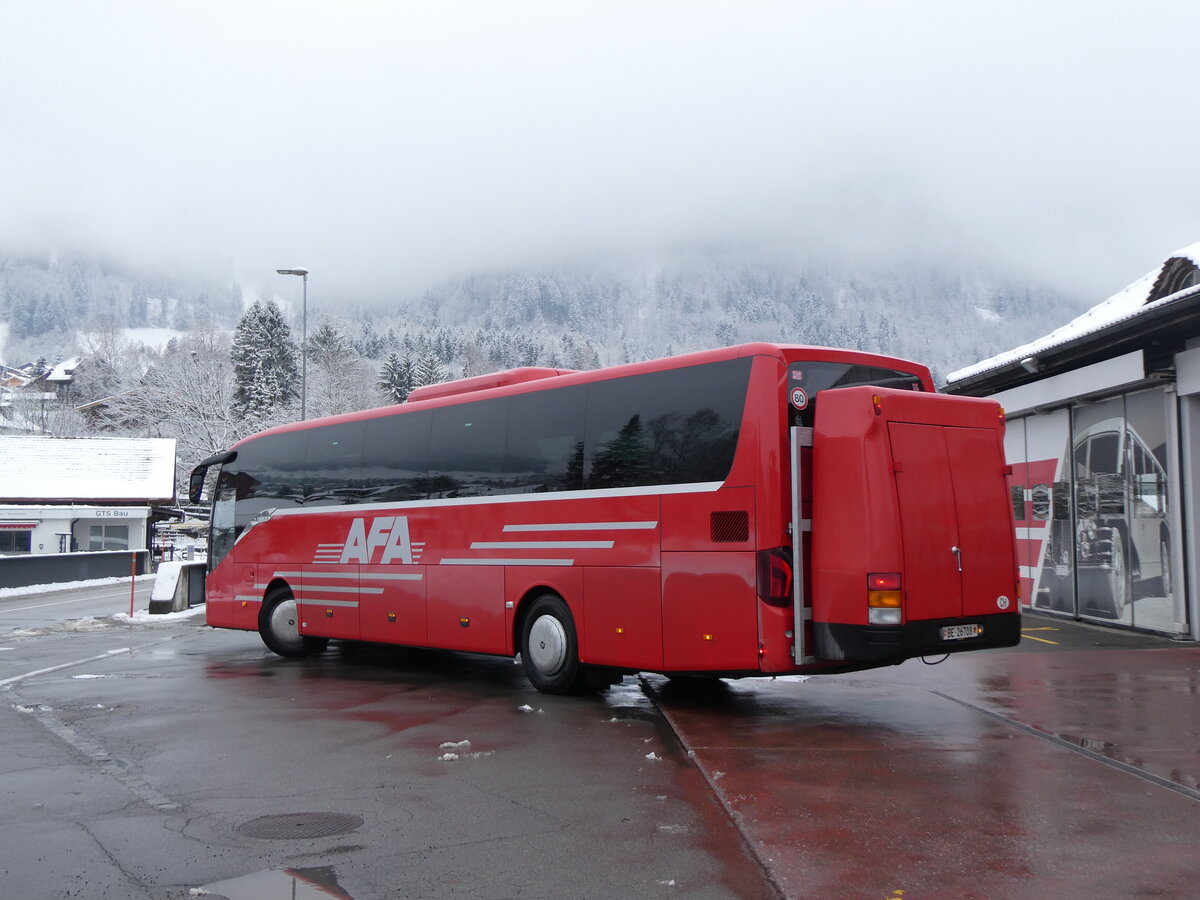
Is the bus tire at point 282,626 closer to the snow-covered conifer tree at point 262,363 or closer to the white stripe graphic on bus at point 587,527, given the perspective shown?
the white stripe graphic on bus at point 587,527

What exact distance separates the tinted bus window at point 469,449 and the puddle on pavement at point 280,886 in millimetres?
6597

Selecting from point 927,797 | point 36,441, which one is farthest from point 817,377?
point 36,441

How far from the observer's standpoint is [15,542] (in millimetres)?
53094

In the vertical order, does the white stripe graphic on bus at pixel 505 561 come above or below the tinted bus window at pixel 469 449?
below

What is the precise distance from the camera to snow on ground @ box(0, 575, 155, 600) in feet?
106

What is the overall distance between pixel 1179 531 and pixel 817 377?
8.32 meters

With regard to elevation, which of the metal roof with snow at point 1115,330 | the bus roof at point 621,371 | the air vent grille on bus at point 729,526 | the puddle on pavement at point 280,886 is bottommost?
the puddle on pavement at point 280,886

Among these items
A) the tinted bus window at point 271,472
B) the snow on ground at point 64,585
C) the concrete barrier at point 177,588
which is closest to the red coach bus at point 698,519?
the tinted bus window at point 271,472

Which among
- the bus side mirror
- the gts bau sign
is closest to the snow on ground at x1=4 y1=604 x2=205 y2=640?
the bus side mirror

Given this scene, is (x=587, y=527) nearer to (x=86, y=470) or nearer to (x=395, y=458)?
(x=395, y=458)

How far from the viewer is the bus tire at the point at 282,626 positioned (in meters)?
15.4

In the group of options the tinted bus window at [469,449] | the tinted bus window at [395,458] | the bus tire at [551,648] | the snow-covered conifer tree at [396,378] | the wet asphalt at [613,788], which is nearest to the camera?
the wet asphalt at [613,788]

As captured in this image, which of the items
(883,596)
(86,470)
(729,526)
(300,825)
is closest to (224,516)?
(729,526)

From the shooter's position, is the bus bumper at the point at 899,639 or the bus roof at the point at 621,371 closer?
the bus bumper at the point at 899,639
